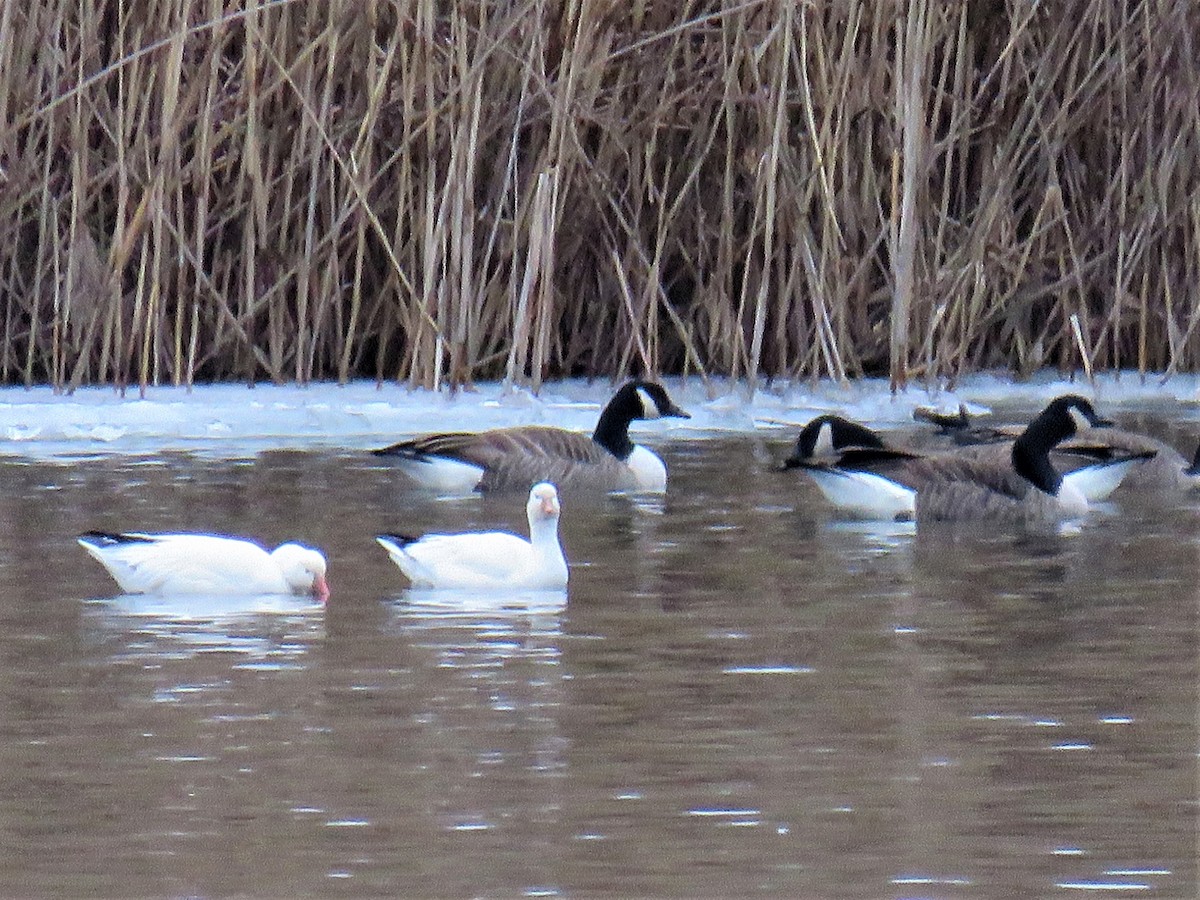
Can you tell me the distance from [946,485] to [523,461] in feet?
6.13

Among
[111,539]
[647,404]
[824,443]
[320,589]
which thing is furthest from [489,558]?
[647,404]

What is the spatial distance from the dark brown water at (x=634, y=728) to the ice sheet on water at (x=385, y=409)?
2.85 m

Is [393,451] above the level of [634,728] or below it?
above

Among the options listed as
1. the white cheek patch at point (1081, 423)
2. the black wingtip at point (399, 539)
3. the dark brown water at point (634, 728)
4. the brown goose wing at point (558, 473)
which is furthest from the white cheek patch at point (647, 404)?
the black wingtip at point (399, 539)

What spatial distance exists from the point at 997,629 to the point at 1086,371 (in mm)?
7535

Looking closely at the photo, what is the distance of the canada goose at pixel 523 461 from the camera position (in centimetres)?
1105

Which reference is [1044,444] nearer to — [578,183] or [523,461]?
[523,461]

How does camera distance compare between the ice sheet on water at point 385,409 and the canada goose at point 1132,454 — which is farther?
the ice sheet on water at point 385,409

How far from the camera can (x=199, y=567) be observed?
786 cm

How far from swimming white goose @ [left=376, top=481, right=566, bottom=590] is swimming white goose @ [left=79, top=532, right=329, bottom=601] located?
324mm

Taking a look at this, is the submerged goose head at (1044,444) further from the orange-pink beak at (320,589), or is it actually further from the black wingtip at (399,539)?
the orange-pink beak at (320,589)

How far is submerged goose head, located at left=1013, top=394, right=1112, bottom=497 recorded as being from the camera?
10453mm

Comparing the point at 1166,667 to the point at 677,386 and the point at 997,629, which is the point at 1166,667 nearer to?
the point at 997,629

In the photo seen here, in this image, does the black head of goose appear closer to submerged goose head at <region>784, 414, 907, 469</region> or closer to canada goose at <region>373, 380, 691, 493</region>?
submerged goose head at <region>784, 414, 907, 469</region>
